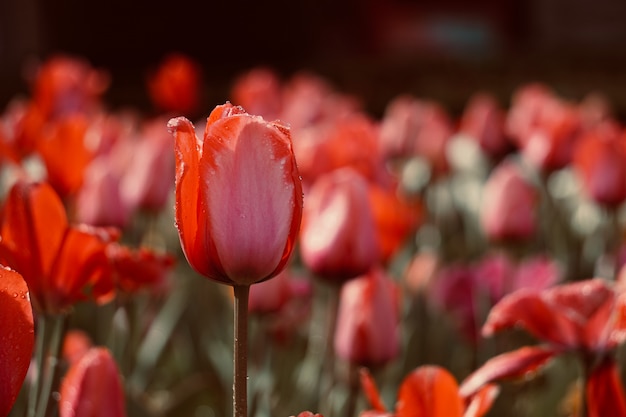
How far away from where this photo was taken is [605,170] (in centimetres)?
121

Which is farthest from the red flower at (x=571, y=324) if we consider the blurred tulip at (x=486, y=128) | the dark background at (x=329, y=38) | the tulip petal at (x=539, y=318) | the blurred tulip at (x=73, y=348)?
the dark background at (x=329, y=38)

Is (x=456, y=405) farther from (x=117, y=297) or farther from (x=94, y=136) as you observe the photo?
(x=94, y=136)

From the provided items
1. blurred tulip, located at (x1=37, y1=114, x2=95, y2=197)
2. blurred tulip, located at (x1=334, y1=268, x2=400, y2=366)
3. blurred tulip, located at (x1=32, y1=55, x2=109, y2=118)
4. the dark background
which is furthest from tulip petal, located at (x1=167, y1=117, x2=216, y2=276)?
the dark background

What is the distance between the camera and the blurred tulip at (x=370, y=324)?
84 centimetres

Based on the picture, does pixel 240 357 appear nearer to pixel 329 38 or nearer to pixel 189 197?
pixel 189 197

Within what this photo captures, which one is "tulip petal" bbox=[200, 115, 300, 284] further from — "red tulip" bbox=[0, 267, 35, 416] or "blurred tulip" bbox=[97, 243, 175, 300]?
"blurred tulip" bbox=[97, 243, 175, 300]

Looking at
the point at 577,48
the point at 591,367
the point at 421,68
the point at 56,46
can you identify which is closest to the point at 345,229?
the point at 591,367

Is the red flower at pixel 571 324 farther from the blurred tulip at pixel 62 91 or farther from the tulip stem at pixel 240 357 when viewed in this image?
the blurred tulip at pixel 62 91

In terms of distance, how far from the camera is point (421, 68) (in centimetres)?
501

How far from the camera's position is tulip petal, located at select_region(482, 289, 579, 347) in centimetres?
63

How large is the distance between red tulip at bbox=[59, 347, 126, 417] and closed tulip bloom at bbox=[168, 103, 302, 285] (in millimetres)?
95

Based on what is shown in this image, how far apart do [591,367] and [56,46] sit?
28.4 feet

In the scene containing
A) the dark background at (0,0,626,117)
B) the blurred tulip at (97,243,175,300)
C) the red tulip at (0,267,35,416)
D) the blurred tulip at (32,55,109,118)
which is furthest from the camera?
the dark background at (0,0,626,117)

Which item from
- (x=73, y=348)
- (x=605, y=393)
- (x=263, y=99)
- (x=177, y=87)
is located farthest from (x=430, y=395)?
(x=177, y=87)
